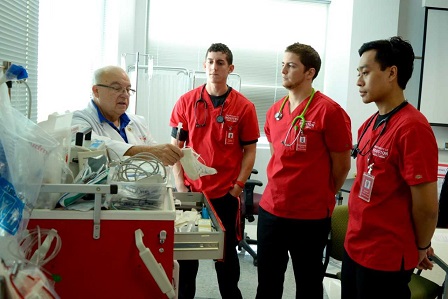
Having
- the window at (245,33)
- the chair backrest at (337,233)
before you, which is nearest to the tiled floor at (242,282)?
the chair backrest at (337,233)

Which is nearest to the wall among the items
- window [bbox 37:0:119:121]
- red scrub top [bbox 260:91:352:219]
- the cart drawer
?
window [bbox 37:0:119:121]

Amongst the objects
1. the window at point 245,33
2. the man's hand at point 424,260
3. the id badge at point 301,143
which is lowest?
Answer: the man's hand at point 424,260

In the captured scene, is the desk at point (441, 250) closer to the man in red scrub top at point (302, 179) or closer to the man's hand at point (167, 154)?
the man in red scrub top at point (302, 179)

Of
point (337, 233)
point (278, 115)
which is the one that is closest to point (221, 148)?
point (278, 115)

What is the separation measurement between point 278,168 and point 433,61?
8.70 feet

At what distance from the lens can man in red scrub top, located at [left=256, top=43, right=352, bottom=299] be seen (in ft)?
6.72

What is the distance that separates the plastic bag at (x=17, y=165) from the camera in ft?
2.99

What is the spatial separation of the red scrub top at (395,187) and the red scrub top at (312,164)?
429mm

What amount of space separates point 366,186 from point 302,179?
49 cm

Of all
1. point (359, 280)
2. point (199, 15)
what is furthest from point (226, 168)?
point (199, 15)

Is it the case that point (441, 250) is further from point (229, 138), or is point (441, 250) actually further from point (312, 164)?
point (229, 138)

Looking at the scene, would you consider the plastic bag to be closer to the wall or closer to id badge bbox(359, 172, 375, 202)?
id badge bbox(359, 172, 375, 202)

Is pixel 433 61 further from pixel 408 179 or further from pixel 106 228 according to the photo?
pixel 106 228

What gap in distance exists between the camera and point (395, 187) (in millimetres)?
1513
